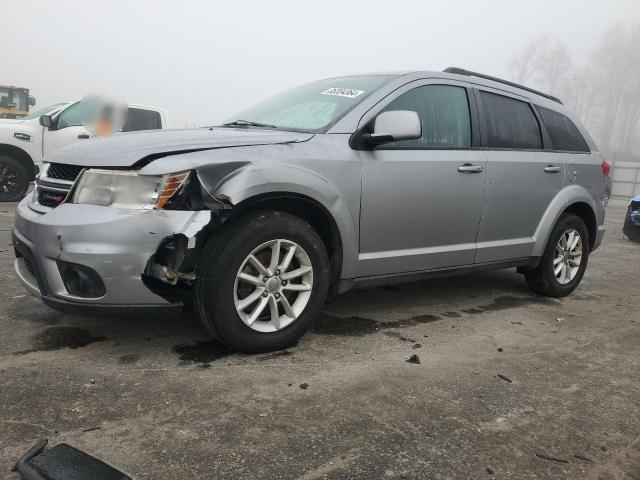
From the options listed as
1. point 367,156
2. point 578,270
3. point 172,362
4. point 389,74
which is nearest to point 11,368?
point 172,362

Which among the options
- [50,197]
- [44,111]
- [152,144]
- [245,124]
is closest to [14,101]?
[44,111]

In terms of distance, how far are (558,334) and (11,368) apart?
3.31 meters

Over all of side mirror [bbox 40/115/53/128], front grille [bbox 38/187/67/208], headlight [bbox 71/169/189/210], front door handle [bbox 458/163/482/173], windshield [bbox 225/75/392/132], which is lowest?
front grille [bbox 38/187/67/208]

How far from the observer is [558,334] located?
3744 mm

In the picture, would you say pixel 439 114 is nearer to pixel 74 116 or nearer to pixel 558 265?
pixel 558 265

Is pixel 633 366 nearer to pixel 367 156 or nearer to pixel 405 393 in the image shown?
pixel 405 393

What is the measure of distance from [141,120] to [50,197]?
7041 mm

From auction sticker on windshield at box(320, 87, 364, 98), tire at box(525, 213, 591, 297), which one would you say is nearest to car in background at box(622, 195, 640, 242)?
tire at box(525, 213, 591, 297)

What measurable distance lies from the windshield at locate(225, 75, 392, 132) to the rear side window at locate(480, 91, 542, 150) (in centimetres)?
95

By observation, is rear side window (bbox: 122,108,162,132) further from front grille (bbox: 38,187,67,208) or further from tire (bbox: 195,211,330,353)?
tire (bbox: 195,211,330,353)

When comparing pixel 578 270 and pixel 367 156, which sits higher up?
pixel 367 156

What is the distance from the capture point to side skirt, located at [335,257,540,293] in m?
3.37

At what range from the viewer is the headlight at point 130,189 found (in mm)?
2684

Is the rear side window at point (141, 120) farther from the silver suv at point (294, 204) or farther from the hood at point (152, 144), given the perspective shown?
the hood at point (152, 144)
